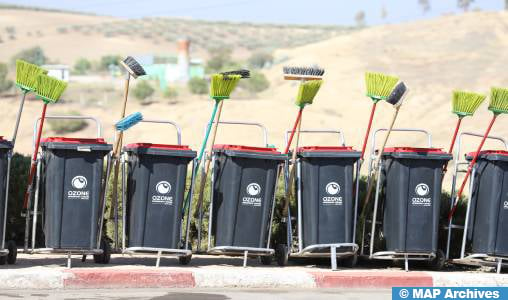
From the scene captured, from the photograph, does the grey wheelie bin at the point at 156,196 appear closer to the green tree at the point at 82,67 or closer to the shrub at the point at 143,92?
the shrub at the point at 143,92

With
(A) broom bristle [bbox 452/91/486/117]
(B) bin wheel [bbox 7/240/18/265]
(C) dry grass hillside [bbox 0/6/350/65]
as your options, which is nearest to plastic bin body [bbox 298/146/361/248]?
(A) broom bristle [bbox 452/91/486/117]

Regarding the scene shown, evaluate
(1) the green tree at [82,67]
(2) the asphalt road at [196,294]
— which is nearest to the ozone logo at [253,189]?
(2) the asphalt road at [196,294]

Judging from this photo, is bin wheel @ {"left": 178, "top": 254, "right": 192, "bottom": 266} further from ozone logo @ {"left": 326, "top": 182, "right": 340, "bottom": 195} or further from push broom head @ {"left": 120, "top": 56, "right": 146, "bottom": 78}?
push broom head @ {"left": 120, "top": 56, "right": 146, "bottom": 78}

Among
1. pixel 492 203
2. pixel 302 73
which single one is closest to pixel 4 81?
pixel 302 73

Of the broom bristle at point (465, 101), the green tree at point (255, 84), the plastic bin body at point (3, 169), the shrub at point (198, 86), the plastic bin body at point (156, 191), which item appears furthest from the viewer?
the green tree at point (255, 84)

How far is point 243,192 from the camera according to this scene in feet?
32.7

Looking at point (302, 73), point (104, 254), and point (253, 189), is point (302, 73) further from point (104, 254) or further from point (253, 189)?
point (104, 254)

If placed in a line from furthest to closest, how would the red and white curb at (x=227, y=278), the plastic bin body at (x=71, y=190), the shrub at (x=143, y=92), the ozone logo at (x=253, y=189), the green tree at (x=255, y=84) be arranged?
the green tree at (x=255, y=84)
the shrub at (x=143, y=92)
the ozone logo at (x=253, y=189)
the plastic bin body at (x=71, y=190)
the red and white curb at (x=227, y=278)

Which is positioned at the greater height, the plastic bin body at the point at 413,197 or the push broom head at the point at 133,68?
the push broom head at the point at 133,68

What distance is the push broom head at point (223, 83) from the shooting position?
Answer: 10047 mm

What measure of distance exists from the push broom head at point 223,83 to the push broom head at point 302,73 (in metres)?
0.51

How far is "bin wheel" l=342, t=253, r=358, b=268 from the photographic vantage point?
1048 centimetres

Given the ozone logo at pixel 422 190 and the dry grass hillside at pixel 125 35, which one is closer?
the ozone logo at pixel 422 190

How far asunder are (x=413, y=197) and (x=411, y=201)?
43 millimetres
